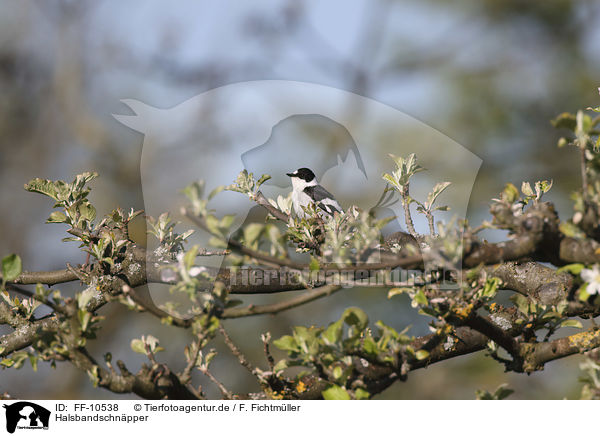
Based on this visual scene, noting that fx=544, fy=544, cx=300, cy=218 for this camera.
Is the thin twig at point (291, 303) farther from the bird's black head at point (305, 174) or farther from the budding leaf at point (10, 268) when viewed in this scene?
the bird's black head at point (305, 174)

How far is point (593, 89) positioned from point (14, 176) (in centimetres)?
427

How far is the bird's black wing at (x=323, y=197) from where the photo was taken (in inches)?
131

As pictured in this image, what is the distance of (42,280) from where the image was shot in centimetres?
216

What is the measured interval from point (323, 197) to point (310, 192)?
0.46 ft

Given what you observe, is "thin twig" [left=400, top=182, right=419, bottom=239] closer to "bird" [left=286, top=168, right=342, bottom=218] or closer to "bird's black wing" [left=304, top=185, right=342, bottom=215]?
"bird" [left=286, top=168, right=342, bottom=218]

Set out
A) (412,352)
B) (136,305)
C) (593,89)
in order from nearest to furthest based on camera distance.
→ 1. (136,305)
2. (412,352)
3. (593,89)

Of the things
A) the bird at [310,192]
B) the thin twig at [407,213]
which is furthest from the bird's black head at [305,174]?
the thin twig at [407,213]

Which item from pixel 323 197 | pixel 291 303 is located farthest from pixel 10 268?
pixel 323 197

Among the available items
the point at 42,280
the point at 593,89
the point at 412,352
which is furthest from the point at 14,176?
the point at 593,89

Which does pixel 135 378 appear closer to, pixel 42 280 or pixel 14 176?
pixel 42 280

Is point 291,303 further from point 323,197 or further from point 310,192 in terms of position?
point 310,192

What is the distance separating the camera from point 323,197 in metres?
3.49
